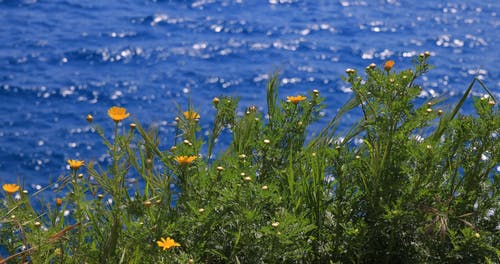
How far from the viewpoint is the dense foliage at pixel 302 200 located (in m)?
2.21

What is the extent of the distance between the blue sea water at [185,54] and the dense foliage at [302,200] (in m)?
5.23

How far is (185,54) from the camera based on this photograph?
10.0m

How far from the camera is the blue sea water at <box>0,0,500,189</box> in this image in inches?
332

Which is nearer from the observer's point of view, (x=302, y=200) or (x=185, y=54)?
(x=302, y=200)

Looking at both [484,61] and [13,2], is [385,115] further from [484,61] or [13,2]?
[13,2]

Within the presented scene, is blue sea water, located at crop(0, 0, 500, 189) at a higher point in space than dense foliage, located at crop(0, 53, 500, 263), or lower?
lower

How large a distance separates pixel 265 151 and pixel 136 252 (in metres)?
0.59

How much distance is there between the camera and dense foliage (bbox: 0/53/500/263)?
2205mm

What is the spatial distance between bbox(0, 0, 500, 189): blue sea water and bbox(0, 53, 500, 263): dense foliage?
206 inches

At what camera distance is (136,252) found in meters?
2.15

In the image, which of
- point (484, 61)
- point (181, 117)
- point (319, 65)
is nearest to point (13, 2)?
point (319, 65)

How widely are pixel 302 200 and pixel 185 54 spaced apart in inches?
305

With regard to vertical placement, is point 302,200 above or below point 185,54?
above

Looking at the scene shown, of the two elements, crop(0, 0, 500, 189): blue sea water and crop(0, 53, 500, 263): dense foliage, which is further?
crop(0, 0, 500, 189): blue sea water
